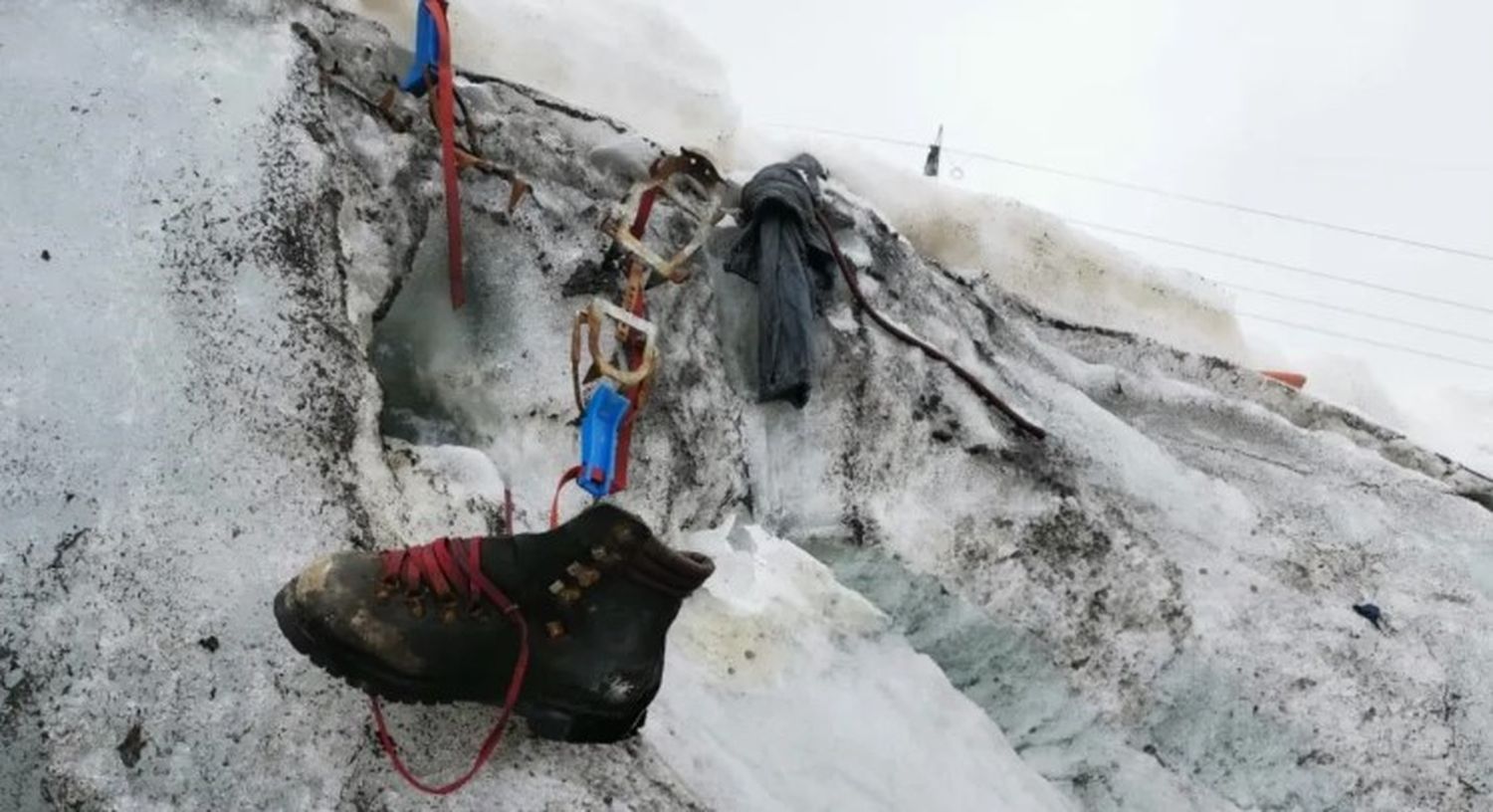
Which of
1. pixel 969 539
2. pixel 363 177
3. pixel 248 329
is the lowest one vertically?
pixel 969 539

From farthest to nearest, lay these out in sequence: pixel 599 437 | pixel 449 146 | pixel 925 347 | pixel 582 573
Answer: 1. pixel 925 347
2. pixel 449 146
3. pixel 599 437
4. pixel 582 573

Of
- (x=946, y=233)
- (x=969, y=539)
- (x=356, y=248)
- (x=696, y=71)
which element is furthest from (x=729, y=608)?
(x=696, y=71)

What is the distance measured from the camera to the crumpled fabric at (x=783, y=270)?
4137mm

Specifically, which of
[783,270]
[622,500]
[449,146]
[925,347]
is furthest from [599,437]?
[925,347]

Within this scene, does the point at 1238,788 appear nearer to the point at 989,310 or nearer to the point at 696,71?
the point at 989,310

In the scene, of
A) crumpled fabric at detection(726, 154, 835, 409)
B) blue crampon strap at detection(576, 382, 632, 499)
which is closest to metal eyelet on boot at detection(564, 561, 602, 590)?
blue crampon strap at detection(576, 382, 632, 499)

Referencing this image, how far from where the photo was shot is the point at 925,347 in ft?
14.8

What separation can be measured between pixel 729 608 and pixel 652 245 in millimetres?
1242

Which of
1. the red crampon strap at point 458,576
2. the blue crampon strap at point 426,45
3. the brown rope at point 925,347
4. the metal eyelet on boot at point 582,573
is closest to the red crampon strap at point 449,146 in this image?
the blue crampon strap at point 426,45

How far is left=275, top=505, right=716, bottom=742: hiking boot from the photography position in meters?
2.43

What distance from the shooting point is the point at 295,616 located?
242 cm

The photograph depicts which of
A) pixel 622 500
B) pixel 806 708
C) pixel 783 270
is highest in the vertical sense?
pixel 783 270

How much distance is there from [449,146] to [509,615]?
1.70m

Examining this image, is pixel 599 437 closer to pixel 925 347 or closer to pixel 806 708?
pixel 806 708
